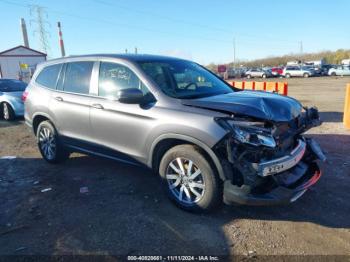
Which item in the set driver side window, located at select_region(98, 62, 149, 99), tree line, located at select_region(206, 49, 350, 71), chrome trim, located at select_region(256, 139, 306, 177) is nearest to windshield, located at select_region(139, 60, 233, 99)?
driver side window, located at select_region(98, 62, 149, 99)

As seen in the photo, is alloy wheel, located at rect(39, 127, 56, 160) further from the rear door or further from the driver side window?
the driver side window

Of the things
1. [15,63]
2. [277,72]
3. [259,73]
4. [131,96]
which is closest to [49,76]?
[131,96]

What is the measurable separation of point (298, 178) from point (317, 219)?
52 centimetres

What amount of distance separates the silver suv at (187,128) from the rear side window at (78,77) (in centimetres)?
2

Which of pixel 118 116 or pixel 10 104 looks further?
pixel 10 104

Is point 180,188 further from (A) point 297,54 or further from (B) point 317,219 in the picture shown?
(A) point 297,54

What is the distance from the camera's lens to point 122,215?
3939mm

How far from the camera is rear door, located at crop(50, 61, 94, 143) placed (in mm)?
4930

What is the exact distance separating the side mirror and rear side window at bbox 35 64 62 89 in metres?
2.23

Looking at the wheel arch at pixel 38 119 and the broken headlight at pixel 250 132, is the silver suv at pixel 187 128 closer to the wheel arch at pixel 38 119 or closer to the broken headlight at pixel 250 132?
the broken headlight at pixel 250 132

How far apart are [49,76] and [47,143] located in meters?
1.22

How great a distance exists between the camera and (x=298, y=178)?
12.2 feet

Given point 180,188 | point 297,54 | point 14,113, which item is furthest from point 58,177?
point 297,54

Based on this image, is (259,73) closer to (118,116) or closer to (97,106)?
(97,106)
